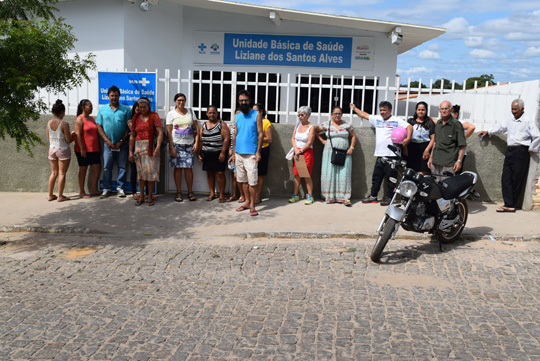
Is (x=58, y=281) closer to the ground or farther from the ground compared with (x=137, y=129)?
closer to the ground

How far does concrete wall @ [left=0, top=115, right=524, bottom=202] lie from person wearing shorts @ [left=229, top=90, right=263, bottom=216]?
1.12 metres

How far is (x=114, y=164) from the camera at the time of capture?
9.60 metres

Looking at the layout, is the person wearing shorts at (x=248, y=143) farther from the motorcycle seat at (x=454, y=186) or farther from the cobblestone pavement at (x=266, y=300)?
the motorcycle seat at (x=454, y=186)

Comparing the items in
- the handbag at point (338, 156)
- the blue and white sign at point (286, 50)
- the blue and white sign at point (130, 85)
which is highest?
the blue and white sign at point (286, 50)

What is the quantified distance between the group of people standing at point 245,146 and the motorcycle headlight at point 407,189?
240cm

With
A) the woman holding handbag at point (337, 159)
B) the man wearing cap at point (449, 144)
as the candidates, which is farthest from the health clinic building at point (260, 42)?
the man wearing cap at point (449, 144)

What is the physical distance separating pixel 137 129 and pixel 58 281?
3790mm

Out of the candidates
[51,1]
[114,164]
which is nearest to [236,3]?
[114,164]

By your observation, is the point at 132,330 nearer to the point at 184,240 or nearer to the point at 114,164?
the point at 184,240

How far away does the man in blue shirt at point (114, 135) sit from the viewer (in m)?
9.18

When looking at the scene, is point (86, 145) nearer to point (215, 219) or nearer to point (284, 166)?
point (215, 219)

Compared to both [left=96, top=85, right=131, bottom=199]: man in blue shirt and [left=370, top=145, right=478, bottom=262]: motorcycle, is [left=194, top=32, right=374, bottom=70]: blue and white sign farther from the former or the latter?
[left=370, top=145, right=478, bottom=262]: motorcycle

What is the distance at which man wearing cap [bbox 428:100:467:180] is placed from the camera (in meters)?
8.09

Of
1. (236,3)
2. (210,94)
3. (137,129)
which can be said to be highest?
(236,3)
